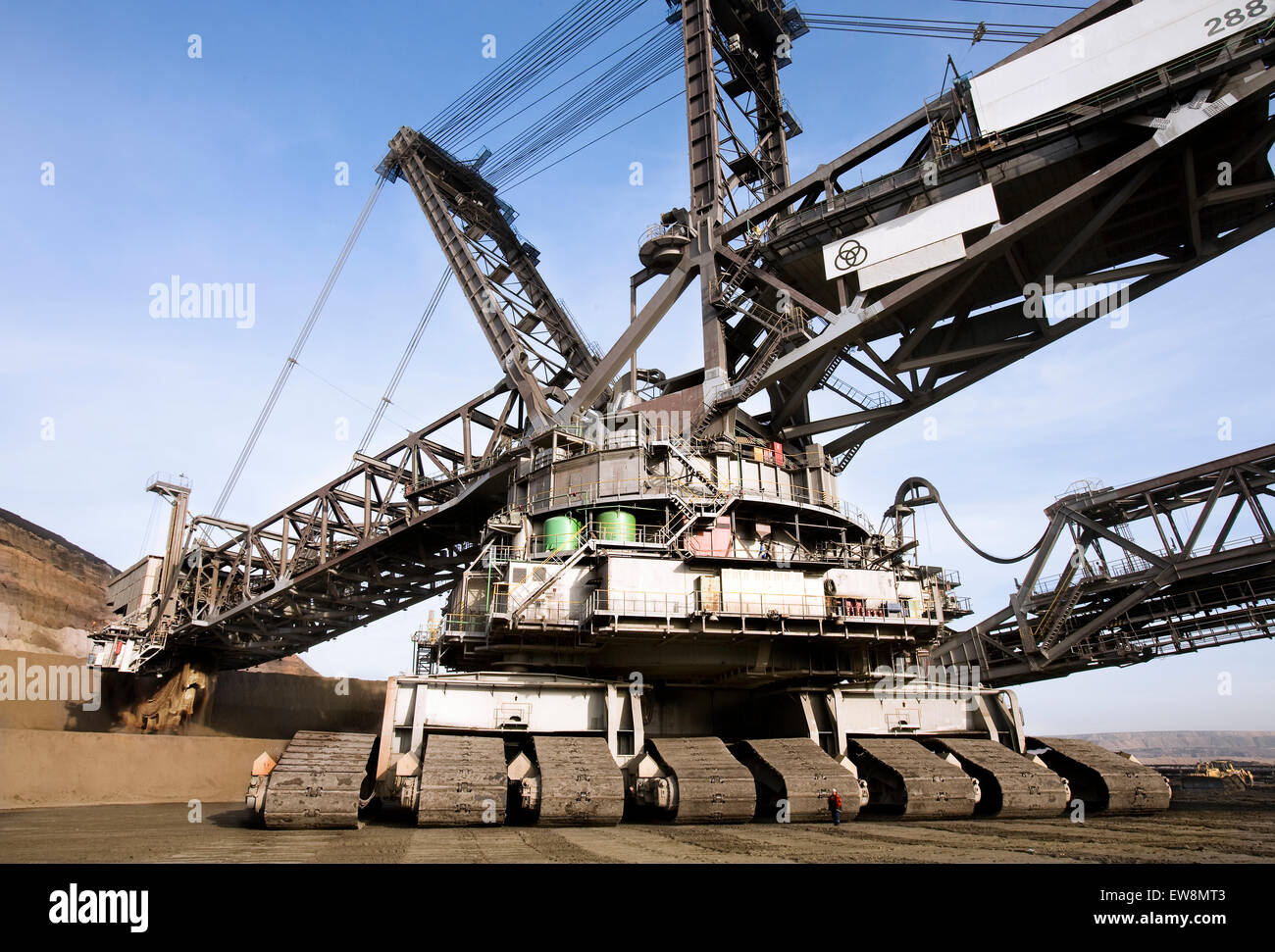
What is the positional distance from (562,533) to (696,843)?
9298mm

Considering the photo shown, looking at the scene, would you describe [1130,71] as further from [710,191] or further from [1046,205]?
[710,191]

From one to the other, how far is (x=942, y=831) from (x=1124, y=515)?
17464mm

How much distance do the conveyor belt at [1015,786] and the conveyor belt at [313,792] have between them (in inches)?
487

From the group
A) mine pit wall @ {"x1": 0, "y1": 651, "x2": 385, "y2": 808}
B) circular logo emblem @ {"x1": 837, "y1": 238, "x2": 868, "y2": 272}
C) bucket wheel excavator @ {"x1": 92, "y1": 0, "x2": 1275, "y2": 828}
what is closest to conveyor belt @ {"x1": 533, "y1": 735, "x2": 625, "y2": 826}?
bucket wheel excavator @ {"x1": 92, "y1": 0, "x2": 1275, "y2": 828}

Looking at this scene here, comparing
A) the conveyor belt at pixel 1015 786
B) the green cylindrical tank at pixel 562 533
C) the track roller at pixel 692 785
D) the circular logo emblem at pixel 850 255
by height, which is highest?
the circular logo emblem at pixel 850 255

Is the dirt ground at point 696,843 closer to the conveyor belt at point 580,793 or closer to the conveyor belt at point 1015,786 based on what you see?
the conveyor belt at point 580,793

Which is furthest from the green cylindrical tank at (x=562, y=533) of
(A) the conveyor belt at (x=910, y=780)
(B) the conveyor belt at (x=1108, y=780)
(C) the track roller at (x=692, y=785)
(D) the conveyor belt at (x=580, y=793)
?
(B) the conveyor belt at (x=1108, y=780)

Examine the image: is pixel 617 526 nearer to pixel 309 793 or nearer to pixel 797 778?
pixel 797 778

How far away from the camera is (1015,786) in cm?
1558

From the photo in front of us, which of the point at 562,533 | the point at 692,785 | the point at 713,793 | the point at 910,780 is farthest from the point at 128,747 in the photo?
the point at 910,780

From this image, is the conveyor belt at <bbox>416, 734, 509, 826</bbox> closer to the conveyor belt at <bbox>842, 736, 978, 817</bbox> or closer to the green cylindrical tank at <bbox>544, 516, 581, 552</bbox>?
the green cylindrical tank at <bbox>544, 516, 581, 552</bbox>

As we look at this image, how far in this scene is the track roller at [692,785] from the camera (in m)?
14.2

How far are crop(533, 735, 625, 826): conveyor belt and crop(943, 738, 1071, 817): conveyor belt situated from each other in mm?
7713
